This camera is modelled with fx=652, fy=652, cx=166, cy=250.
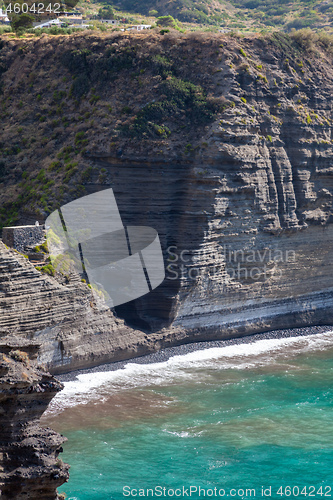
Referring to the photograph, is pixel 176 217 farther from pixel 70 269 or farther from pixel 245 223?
pixel 70 269

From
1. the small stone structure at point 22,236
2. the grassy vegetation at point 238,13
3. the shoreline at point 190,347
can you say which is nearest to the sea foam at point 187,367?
the shoreline at point 190,347

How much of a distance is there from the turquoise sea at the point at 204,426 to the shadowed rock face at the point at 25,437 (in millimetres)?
8666

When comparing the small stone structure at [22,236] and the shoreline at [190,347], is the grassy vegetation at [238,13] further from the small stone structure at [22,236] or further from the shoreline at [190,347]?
the small stone structure at [22,236]

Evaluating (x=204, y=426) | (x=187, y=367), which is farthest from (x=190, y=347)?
(x=204, y=426)

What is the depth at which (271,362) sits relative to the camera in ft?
131

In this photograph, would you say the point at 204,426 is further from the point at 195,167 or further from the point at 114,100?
the point at 114,100

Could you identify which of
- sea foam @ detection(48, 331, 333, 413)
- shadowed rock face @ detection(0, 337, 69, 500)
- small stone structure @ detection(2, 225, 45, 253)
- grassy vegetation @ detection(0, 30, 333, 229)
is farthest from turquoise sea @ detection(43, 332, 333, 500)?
grassy vegetation @ detection(0, 30, 333, 229)

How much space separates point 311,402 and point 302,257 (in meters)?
14.0

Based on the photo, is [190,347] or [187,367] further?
[190,347]

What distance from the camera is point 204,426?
3127cm

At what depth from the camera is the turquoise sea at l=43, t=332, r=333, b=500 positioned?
26297 millimetres

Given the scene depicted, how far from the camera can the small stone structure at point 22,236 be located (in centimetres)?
3428

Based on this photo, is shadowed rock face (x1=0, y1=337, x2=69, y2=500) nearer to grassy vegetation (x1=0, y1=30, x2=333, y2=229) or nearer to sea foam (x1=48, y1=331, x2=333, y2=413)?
sea foam (x1=48, y1=331, x2=333, y2=413)

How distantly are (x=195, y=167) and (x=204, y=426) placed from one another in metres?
16.6
